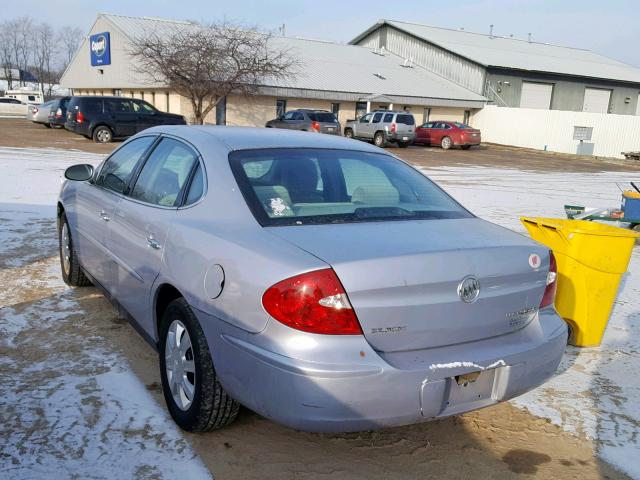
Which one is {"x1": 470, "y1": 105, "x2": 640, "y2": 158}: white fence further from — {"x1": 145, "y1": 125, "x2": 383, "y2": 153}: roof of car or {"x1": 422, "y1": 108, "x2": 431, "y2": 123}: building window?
{"x1": 145, "y1": 125, "x2": 383, "y2": 153}: roof of car

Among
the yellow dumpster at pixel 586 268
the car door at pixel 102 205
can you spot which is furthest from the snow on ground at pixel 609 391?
the car door at pixel 102 205

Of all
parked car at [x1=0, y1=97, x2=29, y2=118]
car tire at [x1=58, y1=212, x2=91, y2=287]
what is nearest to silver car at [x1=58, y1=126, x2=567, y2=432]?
car tire at [x1=58, y1=212, x2=91, y2=287]

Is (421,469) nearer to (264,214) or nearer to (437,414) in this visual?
(437,414)

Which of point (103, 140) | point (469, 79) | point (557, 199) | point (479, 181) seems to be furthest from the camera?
point (469, 79)

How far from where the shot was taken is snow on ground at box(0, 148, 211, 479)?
2.83 metres

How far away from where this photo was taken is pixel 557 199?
13.6 meters

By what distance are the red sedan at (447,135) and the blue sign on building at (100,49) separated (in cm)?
2084

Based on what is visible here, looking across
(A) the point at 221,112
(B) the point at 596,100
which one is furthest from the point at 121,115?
(B) the point at 596,100

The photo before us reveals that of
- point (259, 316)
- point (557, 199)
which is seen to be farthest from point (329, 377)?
point (557, 199)

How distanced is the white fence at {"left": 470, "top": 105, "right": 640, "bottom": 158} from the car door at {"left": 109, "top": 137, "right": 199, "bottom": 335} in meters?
34.6

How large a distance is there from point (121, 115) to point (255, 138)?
19.8m

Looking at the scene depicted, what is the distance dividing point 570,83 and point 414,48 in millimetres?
11653

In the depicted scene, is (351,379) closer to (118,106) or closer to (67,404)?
(67,404)

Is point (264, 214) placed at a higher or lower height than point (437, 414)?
higher
